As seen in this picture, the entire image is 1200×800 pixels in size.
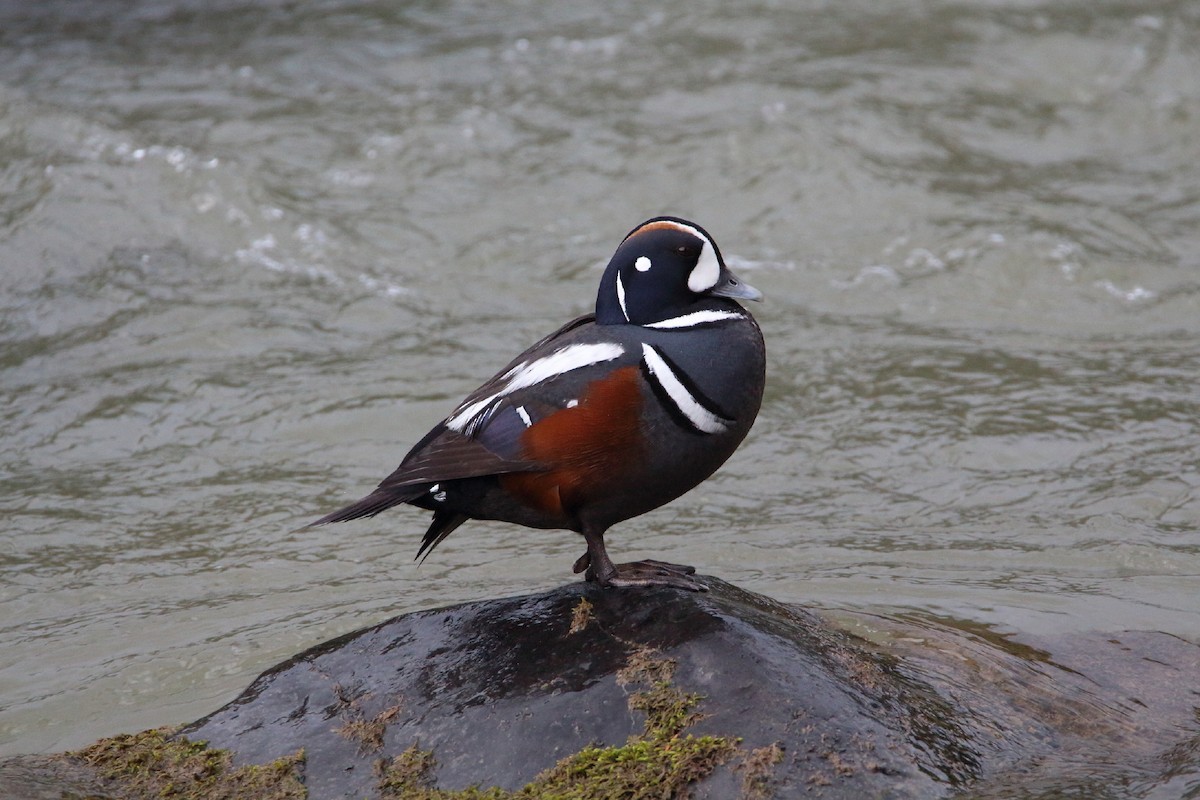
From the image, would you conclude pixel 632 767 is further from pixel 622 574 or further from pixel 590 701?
pixel 622 574

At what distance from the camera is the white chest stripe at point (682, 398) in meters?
4.04

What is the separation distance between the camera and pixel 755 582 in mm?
5789

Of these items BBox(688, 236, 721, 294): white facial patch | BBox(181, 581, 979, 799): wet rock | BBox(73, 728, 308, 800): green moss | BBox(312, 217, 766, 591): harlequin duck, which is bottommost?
BBox(73, 728, 308, 800): green moss

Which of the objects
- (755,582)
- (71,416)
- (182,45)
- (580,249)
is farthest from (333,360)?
(182,45)

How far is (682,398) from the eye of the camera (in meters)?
4.05

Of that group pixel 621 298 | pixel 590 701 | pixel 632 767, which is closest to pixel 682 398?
pixel 621 298

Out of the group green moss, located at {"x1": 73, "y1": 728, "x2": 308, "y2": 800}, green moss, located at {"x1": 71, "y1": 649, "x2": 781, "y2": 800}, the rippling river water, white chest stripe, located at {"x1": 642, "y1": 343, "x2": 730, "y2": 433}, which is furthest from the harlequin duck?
the rippling river water

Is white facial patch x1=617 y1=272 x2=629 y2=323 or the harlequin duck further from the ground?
white facial patch x1=617 y1=272 x2=629 y2=323

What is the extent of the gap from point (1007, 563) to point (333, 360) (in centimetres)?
411

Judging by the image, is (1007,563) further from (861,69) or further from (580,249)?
(861,69)

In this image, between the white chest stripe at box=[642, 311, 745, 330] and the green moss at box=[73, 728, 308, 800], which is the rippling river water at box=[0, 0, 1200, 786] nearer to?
the green moss at box=[73, 728, 308, 800]

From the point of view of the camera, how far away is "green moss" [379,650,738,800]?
358 cm

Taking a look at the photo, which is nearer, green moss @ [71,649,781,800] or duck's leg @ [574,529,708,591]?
green moss @ [71,649,781,800]

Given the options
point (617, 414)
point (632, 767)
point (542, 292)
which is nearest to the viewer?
point (632, 767)
